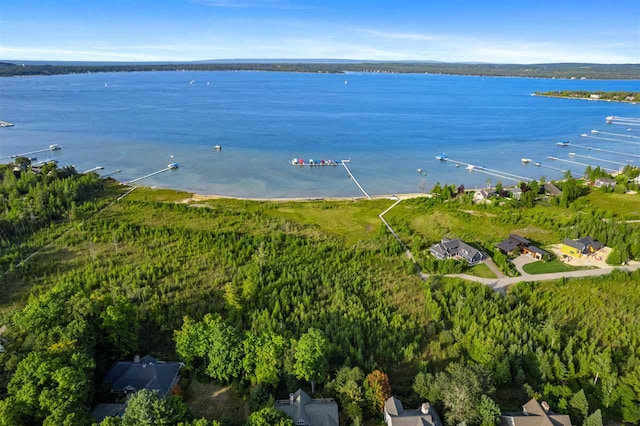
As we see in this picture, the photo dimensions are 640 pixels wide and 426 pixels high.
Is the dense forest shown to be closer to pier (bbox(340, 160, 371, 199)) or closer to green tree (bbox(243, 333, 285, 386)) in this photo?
green tree (bbox(243, 333, 285, 386))

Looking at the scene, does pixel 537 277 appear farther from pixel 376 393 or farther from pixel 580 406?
pixel 376 393

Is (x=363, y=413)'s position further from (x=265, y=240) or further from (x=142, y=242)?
(x=142, y=242)

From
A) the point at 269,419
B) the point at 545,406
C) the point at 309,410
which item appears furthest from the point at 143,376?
the point at 545,406

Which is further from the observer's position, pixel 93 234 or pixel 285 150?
pixel 285 150

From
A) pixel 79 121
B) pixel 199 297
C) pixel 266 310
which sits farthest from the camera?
pixel 79 121

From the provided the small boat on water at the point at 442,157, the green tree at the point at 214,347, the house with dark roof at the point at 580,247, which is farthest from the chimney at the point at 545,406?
the small boat on water at the point at 442,157

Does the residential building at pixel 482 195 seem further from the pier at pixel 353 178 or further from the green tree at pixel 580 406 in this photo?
the green tree at pixel 580 406

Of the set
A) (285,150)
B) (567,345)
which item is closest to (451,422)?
(567,345)
